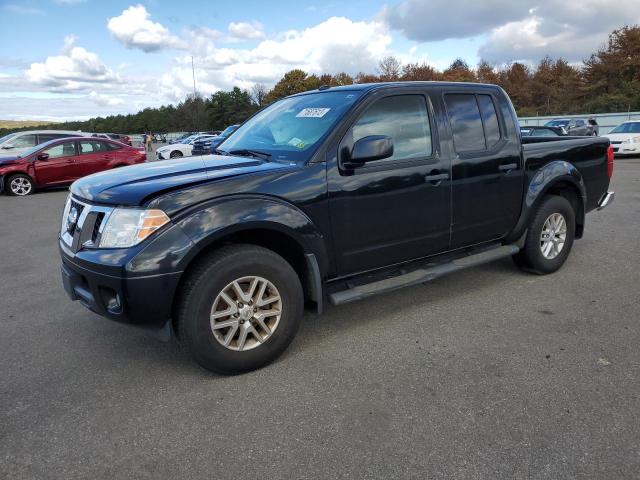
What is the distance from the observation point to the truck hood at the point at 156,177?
303cm

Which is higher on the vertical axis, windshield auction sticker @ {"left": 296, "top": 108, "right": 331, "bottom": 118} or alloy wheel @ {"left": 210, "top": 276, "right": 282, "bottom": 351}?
windshield auction sticker @ {"left": 296, "top": 108, "right": 331, "bottom": 118}

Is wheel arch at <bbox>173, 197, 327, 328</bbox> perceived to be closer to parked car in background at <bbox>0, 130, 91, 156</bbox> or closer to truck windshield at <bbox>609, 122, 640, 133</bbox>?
parked car in background at <bbox>0, 130, 91, 156</bbox>

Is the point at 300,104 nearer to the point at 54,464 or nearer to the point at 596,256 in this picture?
the point at 54,464

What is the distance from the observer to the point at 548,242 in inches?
203

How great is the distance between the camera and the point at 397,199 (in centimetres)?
382

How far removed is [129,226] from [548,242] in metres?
4.06

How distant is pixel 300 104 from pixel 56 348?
2680 millimetres

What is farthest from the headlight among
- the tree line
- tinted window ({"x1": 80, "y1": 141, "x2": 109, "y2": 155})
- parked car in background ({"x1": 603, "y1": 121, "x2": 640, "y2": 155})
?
the tree line

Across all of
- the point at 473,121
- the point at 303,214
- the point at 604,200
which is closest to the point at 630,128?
the point at 604,200

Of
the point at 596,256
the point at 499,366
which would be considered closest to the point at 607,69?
the point at 596,256

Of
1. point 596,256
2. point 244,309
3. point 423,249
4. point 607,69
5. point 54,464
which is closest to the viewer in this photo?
point 54,464

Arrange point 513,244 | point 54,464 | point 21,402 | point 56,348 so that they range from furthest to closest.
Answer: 1. point 513,244
2. point 56,348
3. point 21,402
4. point 54,464

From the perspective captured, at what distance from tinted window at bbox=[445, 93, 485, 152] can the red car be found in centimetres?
1189

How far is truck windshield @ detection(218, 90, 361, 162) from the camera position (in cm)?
367
